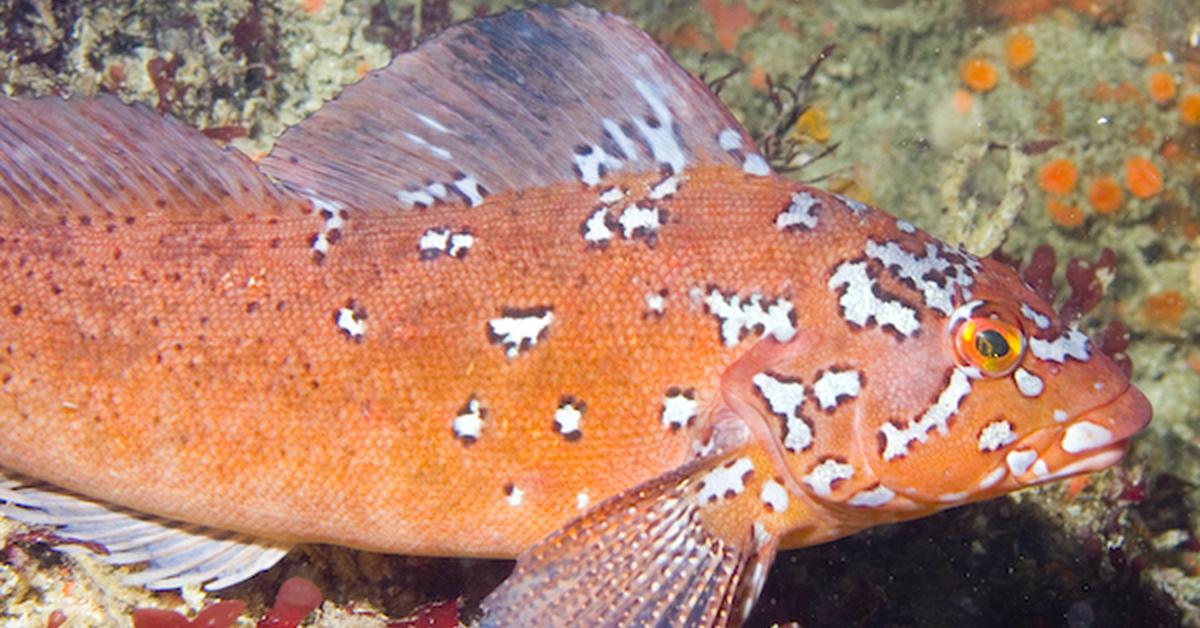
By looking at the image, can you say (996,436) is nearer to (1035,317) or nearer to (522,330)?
(1035,317)

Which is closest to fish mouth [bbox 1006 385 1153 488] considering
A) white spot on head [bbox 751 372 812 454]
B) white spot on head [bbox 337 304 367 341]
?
white spot on head [bbox 751 372 812 454]

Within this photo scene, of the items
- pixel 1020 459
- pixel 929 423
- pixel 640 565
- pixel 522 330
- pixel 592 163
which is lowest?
pixel 640 565

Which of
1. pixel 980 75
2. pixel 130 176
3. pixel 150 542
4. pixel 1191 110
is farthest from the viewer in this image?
pixel 980 75

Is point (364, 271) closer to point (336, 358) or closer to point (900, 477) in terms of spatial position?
point (336, 358)

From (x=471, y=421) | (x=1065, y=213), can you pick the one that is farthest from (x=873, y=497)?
(x=1065, y=213)

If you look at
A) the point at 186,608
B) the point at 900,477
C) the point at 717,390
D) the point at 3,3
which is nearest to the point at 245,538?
the point at 186,608

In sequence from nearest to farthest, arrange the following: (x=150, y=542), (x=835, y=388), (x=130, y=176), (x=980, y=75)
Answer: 1. (x=835, y=388)
2. (x=130, y=176)
3. (x=150, y=542)
4. (x=980, y=75)

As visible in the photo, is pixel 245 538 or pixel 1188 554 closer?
pixel 245 538

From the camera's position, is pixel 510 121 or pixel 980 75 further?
pixel 980 75
